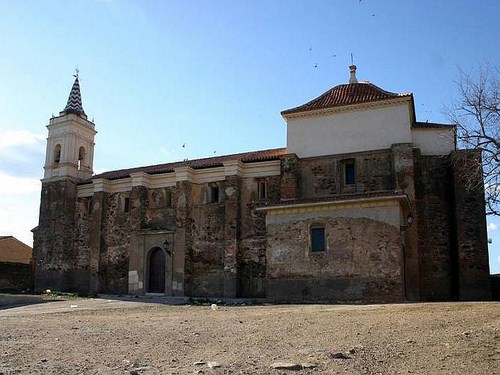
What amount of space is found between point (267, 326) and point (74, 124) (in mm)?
27466

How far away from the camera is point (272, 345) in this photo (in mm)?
9750

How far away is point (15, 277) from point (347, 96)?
2450cm

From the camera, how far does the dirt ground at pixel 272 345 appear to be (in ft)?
26.4

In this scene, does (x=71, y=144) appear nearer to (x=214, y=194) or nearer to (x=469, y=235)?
(x=214, y=194)

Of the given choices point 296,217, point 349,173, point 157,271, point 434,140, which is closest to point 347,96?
point 349,173

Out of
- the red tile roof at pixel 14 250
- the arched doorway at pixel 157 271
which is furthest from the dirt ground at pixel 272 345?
the red tile roof at pixel 14 250

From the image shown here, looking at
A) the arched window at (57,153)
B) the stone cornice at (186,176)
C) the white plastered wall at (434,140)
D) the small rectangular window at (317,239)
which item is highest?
the arched window at (57,153)

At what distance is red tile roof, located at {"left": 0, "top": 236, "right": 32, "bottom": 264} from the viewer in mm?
43747

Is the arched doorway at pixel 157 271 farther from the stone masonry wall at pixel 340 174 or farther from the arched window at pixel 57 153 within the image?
the arched window at pixel 57 153

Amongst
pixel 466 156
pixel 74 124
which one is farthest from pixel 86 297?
pixel 466 156

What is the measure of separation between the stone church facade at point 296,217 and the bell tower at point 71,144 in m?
0.10

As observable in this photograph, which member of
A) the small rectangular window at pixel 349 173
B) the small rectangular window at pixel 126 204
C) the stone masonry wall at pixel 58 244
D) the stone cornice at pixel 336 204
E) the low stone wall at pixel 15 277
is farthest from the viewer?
the low stone wall at pixel 15 277

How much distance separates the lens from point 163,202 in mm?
30781

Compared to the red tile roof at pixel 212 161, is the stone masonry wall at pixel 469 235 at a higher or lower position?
lower
